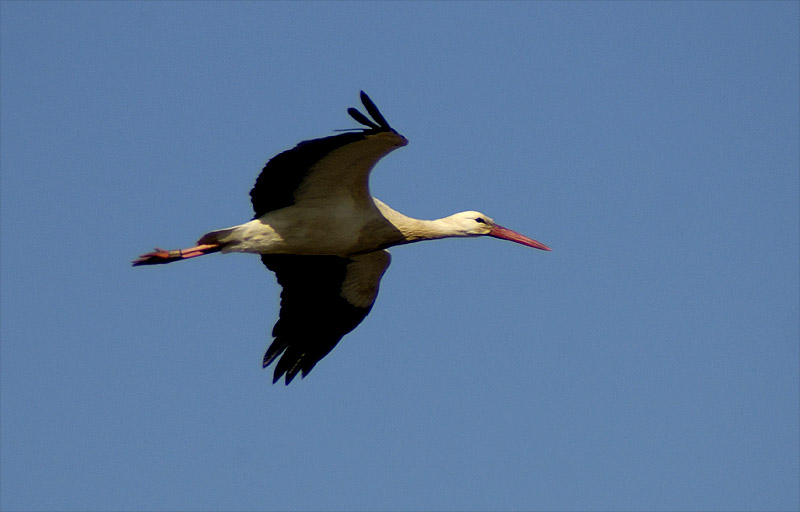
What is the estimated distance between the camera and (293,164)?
8945 millimetres

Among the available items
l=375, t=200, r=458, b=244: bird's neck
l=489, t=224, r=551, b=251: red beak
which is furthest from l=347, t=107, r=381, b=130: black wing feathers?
l=489, t=224, r=551, b=251: red beak

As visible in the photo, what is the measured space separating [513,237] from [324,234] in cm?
204

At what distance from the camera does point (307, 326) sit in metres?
10.3

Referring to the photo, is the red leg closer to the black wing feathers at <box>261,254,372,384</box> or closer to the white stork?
the white stork

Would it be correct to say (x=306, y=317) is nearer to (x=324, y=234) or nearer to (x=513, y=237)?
(x=324, y=234)

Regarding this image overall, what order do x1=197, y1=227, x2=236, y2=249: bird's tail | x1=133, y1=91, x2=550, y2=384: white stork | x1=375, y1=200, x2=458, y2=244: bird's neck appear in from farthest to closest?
x1=375, y1=200, x2=458, y2=244: bird's neck < x1=197, y1=227, x2=236, y2=249: bird's tail < x1=133, y1=91, x2=550, y2=384: white stork

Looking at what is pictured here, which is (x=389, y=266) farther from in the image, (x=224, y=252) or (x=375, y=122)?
(x=375, y=122)

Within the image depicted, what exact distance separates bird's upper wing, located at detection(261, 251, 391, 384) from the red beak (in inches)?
40.2

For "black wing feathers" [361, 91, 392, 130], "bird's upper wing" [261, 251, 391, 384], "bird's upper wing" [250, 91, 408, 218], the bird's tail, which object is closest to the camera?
"black wing feathers" [361, 91, 392, 130]

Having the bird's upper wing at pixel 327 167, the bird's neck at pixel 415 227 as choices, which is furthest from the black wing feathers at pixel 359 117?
the bird's neck at pixel 415 227

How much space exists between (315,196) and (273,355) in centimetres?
165

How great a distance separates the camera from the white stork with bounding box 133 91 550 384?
8883mm

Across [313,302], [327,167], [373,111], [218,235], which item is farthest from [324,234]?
[373,111]

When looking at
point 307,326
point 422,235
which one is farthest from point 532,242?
point 307,326
